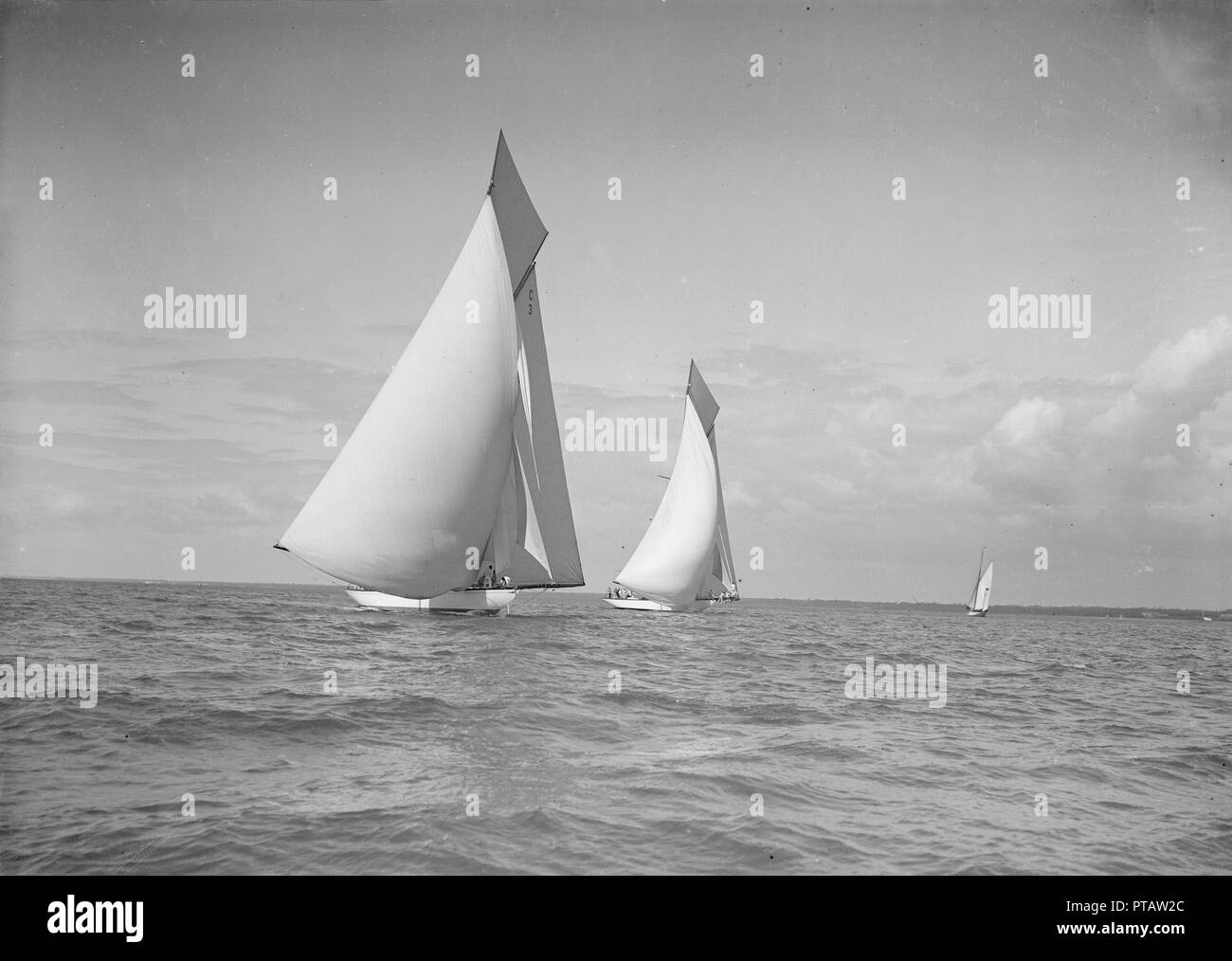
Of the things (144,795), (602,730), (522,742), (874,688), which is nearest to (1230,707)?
(874,688)

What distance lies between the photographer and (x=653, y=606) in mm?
60719

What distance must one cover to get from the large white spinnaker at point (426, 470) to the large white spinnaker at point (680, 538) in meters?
25.1

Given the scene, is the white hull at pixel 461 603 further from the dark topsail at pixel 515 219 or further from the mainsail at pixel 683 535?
the mainsail at pixel 683 535

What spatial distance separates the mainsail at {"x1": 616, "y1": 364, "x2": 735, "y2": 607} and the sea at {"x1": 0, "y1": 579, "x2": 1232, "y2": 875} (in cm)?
3207

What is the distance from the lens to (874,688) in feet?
72.1

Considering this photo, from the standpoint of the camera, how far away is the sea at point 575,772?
7.54 m

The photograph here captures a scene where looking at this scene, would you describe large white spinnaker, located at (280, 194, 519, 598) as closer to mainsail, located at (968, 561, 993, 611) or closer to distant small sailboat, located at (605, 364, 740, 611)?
distant small sailboat, located at (605, 364, 740, 611)

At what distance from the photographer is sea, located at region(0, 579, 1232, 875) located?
24.7 feet

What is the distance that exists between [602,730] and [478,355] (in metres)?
19.4

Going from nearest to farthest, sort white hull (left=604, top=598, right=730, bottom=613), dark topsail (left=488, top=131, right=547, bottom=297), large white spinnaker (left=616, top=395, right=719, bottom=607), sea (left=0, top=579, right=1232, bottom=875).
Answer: sea (left=0, top=579, right=1232, bottom=875) < dark topsail (left=488, top=131, right=547, bottom=297) < large white spinnaker (left=616, top=395, right=719, bottom=607) < white hull (left=604, top=598, right=730, bottom=613)

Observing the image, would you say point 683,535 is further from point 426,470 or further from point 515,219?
point 426,470

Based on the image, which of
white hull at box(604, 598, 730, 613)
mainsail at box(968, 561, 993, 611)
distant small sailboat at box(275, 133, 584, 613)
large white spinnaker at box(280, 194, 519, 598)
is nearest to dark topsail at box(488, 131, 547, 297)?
distant small sailboat at box(275, 133, 584, 613)

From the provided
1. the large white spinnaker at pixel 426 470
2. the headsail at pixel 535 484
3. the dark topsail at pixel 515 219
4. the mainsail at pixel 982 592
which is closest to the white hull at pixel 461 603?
the headsail at pixel 535 484

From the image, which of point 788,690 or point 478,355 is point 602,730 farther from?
point 478,355
